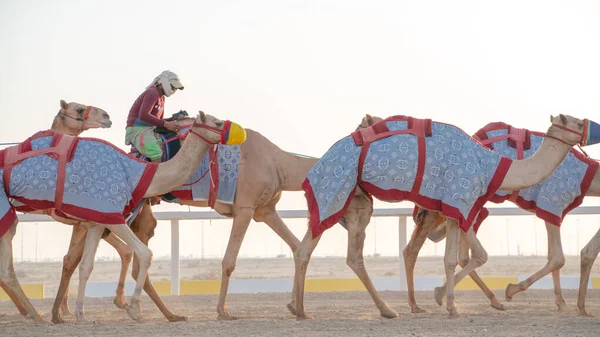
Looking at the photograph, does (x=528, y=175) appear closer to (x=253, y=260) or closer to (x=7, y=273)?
(x=7, y=273)

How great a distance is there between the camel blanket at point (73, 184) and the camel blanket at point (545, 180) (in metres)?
4.44

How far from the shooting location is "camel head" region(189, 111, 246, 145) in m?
13.1

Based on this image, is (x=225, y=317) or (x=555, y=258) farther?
(x=555, y=258)

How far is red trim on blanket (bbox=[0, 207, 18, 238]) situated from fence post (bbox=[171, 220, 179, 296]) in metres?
5.58

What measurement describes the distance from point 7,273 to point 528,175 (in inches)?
218

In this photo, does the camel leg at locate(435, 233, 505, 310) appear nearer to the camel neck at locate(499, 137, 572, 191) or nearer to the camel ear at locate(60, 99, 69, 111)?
the camel neck at locate(499, 137, 572, 191)

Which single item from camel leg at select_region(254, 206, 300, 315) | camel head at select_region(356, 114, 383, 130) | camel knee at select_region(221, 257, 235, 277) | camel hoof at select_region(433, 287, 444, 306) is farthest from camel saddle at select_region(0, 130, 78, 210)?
camel hoof at select_region(433, 287, 444, 306)

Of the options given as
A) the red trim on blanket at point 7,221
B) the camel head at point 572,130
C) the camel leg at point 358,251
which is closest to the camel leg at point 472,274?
the camel leg at point 358,251

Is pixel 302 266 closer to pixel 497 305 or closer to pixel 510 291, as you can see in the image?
pixel 497 305

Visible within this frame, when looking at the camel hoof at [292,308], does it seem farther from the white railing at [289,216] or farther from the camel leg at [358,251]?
the white railing at [289,216]

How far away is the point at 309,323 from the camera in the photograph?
12.4m

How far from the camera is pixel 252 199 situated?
14.1m

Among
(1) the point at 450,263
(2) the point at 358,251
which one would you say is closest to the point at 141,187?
(2) the point at 358,251

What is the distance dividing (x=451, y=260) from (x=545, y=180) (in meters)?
2.14
